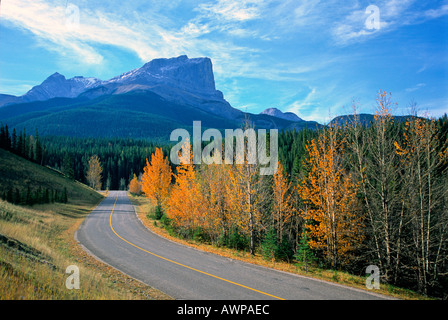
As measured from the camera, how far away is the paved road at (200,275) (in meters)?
10.2

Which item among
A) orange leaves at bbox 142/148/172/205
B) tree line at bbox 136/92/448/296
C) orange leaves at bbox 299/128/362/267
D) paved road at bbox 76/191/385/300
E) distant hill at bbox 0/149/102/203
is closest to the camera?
paved road at bbox 76/191/385/300

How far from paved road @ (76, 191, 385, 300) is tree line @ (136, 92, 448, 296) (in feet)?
11.4

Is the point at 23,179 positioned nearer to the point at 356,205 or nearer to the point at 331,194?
the point at 331,194

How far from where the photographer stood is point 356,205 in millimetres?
21281

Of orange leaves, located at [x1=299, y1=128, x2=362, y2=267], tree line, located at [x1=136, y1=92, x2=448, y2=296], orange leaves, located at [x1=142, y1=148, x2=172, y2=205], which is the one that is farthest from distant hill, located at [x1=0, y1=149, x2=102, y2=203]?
orange leaves, located at [x1=299, y1=128, x2=362, y2=267]

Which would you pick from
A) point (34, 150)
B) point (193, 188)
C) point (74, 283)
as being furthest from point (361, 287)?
point (34, 150)

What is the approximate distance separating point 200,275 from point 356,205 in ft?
53.9

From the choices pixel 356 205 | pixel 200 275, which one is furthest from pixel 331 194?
pixel 200 275

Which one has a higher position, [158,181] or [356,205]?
[158,181]

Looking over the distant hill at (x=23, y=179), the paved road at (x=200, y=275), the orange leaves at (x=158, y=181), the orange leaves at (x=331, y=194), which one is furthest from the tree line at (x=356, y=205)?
the distant hill at (x=23, y=179)

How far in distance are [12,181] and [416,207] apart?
193 feet

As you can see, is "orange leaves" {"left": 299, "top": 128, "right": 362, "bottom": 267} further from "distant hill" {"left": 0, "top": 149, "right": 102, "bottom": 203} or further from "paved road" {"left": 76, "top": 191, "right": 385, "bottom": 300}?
"distant hill" {"left": 0, "top": 149, "right": 102, "bottom": 203}

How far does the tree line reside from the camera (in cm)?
1514
